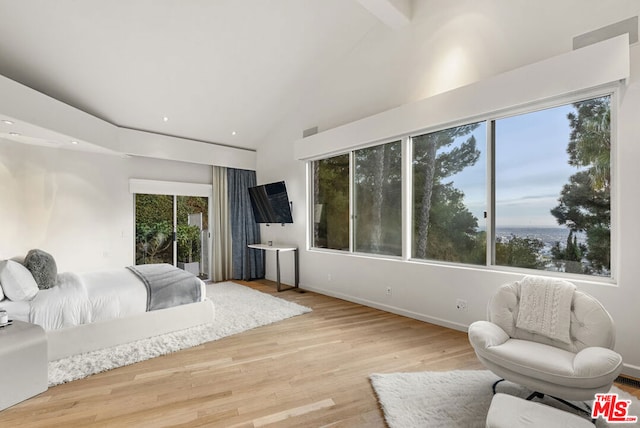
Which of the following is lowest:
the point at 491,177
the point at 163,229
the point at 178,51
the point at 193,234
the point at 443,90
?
the point at 193,234

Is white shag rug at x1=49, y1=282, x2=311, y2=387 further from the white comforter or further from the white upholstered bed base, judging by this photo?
the white comforter

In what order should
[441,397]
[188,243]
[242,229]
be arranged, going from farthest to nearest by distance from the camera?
[242,229] → [188,243] → [441,397]

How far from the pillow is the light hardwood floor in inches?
48.3

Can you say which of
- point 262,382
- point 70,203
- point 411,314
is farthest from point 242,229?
point 262,382

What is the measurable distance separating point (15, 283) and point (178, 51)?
3171 millimetres

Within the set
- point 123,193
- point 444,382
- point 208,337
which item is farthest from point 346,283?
point 123,193

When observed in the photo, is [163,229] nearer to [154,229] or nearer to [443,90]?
[154,229]

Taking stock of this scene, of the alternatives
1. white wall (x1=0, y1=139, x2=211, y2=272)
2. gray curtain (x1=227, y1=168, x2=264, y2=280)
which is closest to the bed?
white wall (x1=0, y1=139, x2=211, y2=272)

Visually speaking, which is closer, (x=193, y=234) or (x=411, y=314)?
(x=411, y=314)

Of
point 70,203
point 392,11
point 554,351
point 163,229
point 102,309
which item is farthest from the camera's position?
point 163,229

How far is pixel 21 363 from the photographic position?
7.64 ft

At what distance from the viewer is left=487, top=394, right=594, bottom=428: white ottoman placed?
4.79 ft

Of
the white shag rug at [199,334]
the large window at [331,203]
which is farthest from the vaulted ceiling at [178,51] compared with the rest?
the white shag rug at [199,334]

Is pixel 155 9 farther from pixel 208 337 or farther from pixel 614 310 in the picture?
pixel 614 310
